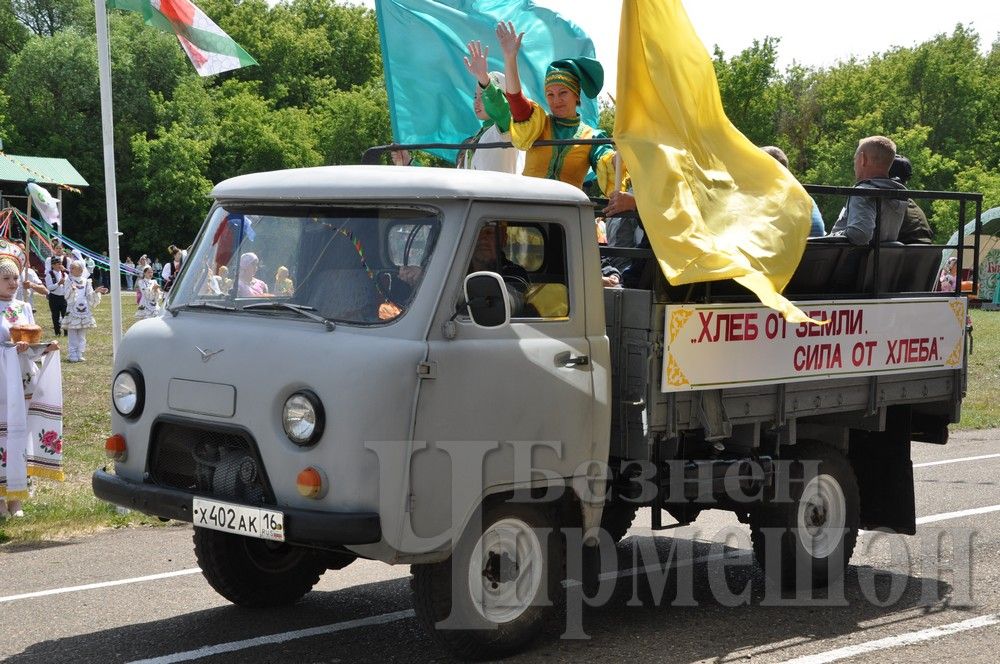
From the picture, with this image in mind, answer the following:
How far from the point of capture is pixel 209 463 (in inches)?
232

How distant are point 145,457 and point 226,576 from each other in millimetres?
1045

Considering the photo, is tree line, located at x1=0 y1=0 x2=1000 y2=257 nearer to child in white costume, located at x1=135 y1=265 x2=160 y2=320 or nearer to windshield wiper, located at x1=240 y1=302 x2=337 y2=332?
child in white costume, located at x1=135 y1=265 x2=160 y2=320

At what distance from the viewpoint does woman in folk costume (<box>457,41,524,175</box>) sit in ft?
25.1

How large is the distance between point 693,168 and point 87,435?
895 cm

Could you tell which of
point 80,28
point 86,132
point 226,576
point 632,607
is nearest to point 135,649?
point 226,576

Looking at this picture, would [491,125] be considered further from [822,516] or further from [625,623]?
[625,623]

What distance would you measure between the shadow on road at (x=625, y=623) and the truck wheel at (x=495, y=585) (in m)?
0.25

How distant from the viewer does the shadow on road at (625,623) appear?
6.20 meters

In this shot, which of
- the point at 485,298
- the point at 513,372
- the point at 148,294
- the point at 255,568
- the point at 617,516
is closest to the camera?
the point at 485,298

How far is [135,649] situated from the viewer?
621 cm

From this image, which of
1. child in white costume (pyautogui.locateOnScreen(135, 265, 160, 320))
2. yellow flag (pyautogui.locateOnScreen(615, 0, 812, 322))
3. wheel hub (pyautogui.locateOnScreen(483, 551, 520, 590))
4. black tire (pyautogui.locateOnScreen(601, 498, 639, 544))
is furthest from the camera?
child in white costume (pyautogui.locateOnScreen(135, 265, 160, 320))

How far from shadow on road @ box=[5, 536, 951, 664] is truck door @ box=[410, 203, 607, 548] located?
3.28 feet

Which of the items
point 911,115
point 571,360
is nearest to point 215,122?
point 911,115

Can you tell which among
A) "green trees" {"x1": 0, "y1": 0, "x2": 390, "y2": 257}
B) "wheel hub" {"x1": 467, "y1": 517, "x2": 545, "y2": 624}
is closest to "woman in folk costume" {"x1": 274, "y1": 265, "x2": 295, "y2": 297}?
"wheel hub" {"x1": 467, "y1": 517, "x2": 545, "y2": 624}
